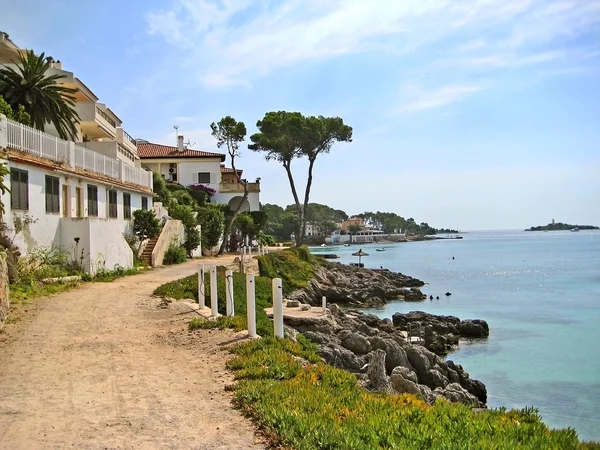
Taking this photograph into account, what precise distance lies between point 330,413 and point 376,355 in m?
9.16

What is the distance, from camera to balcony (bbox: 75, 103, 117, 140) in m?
36.6

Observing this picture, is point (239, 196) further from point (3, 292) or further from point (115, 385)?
point (115, 385)

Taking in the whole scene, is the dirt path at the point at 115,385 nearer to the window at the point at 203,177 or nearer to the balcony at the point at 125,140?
the balcony at the point at 125,140

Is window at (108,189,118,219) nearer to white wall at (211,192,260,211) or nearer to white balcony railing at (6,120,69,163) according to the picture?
white balcony railing at (6,120,69,163)

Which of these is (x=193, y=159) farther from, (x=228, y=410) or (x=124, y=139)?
(x=228, y=410)

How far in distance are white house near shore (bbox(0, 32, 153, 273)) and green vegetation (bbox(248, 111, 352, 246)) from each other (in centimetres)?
2635

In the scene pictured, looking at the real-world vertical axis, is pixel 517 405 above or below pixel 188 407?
below

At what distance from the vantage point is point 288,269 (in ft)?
135

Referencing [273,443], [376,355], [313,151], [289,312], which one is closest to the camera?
[273,443]

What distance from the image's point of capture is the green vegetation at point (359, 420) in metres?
5.72

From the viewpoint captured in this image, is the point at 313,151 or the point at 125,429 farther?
the point at 313,151

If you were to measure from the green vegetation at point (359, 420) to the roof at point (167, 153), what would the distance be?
52.9 meters

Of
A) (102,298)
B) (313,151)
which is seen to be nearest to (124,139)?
(313,151)

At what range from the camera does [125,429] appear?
6.39 meters
